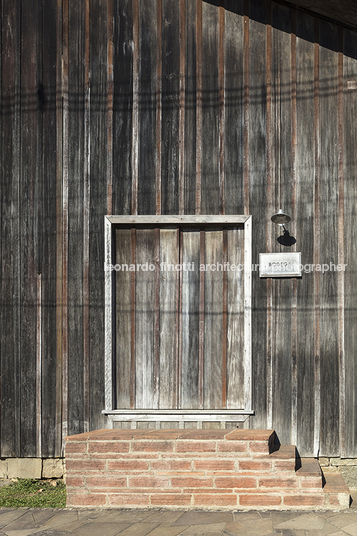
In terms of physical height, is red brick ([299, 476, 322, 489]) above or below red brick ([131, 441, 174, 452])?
below

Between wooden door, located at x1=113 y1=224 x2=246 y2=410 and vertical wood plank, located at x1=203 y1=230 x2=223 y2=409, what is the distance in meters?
0.01

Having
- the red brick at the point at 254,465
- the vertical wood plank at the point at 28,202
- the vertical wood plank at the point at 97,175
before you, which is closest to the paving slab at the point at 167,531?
the red brick at the point at 254,465

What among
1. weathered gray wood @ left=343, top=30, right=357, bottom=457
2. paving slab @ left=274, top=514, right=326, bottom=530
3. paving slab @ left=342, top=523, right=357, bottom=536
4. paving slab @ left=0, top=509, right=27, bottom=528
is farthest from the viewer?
weathered gray wood @ left=343, top=30, right=357, bottom=457

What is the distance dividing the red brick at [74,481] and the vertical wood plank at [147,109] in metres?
2.68

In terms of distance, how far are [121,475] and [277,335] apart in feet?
6.78

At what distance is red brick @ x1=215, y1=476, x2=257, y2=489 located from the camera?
4.48 m

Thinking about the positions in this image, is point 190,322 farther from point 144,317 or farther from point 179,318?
point 144,317

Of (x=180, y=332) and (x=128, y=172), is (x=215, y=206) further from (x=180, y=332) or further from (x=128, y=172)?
(x=180, y=332)

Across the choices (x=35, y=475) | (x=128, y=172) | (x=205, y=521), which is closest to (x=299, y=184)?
(x=128, y=172)

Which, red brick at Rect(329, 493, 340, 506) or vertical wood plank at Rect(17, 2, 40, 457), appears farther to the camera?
vertical wood plank at Rect(17, 2, 40, 457)

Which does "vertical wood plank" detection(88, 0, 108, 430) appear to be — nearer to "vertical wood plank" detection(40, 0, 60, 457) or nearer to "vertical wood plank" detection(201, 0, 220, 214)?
"vertical wood plank" detection(40, 0, 60, 457)

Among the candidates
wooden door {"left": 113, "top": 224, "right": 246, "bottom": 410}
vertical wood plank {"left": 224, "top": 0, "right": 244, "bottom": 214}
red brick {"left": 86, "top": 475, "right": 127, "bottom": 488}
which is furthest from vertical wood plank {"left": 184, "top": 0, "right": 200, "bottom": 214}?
red brick {"left": 86, "top": 475, "right": 127, "bottom": 488}

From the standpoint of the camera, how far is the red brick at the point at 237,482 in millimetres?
4484

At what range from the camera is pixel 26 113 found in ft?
17.5
